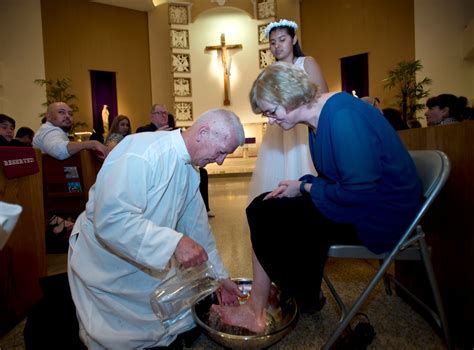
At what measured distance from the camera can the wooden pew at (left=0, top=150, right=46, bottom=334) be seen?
1616 millimetres

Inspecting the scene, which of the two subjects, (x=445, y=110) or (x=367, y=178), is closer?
(x=367, y=178)

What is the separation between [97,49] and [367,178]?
31.6 feet

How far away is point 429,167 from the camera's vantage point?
1264mm

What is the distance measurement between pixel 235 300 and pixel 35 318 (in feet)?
2.71

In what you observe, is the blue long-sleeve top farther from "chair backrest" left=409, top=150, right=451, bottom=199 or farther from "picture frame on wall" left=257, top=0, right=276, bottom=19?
"picture frame on wall" left=257, top=0, right=276, bottom=19

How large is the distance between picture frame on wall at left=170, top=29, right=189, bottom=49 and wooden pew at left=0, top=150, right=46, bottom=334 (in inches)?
327

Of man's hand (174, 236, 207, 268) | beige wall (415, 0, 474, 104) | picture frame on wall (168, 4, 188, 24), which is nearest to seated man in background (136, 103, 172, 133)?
man's hand (174, 236, 207, 268)

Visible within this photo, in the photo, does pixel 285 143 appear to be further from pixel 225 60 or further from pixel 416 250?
pixel 225 60

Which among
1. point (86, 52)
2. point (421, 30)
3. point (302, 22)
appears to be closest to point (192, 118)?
point (86, 52)

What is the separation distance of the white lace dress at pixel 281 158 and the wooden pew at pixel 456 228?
0.61 m

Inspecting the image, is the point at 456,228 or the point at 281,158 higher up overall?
the point at 281,158

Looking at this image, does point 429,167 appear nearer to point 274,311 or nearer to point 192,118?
point 274,311

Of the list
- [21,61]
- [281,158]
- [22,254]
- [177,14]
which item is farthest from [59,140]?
[177,14]

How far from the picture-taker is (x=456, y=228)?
4.54 feet
